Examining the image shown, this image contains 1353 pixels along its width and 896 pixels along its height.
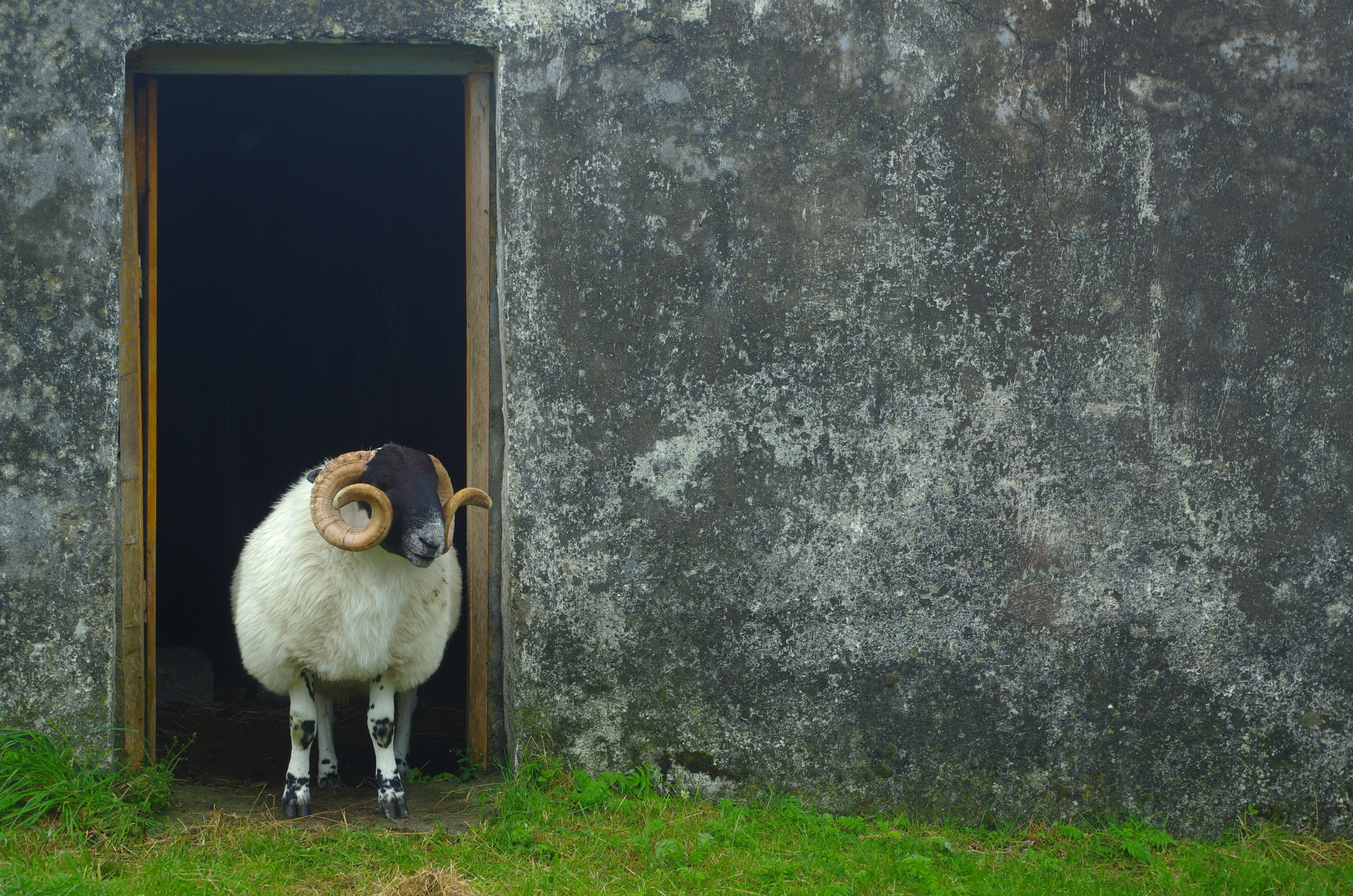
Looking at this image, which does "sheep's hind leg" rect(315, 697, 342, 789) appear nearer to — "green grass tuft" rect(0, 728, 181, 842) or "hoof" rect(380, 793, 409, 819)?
"hoof" rect(380, 793, 409, 819)

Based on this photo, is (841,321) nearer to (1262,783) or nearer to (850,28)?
(850,28)

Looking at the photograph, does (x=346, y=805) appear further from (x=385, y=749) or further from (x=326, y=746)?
(x=326, y=746)

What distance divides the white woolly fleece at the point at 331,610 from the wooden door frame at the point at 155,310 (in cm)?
30

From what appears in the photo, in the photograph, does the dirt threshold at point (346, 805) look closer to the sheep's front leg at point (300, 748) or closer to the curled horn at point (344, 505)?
the sheep's front leg at point (300, 748)

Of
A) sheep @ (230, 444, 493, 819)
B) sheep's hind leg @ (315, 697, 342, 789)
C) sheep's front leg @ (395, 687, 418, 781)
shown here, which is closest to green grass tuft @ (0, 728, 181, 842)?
sheep @ (230, 444, 493, 819)

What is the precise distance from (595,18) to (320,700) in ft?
10.7

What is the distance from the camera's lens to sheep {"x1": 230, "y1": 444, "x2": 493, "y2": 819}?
3678mm

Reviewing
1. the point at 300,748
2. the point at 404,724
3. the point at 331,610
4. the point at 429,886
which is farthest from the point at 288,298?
the point at 429,886

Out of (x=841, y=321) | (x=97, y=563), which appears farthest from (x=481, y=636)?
(x=841, y=321)

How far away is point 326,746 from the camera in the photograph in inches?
177

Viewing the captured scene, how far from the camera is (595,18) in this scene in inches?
155

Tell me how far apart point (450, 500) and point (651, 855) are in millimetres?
1526

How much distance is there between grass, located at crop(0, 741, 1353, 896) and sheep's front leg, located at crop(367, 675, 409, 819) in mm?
261

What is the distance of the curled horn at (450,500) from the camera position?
12.3ft
